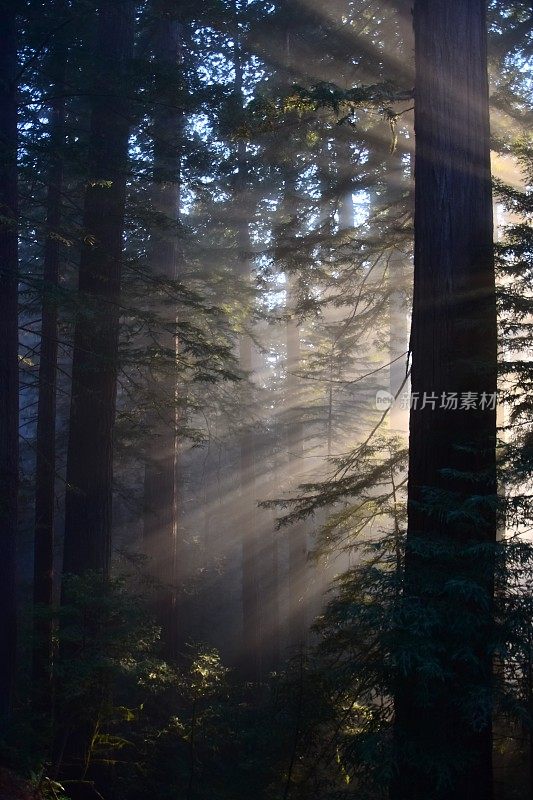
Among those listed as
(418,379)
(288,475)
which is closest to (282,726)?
(418,379)

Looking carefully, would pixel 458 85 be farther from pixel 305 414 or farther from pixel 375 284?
pixel 305 414

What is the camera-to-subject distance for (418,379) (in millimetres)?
6539

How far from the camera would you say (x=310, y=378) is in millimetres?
12367

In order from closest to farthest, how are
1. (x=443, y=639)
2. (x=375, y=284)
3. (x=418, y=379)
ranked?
(x=443, y=639), (x=418, y=379), (x=375, y=284)

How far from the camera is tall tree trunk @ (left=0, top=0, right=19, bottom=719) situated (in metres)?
9.17

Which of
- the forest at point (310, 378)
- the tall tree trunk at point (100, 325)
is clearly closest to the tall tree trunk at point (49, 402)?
the forest at point (310, 378)

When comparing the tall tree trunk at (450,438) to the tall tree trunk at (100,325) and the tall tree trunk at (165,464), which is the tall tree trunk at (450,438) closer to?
the tall tree trunk at (100,325)

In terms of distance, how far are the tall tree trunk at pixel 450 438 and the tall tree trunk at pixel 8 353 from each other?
587cm

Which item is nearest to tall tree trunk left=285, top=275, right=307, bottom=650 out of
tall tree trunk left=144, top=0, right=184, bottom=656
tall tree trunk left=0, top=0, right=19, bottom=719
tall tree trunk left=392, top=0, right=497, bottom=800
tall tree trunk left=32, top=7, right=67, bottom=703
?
tall tree trunk left=144, top=0, right=184, bottom=656

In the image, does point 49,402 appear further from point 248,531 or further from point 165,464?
point 248,531

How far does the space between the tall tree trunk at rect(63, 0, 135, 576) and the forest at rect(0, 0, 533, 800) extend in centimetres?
5

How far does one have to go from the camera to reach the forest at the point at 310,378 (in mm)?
5367

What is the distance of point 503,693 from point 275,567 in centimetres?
1597

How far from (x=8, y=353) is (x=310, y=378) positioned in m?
5.54
